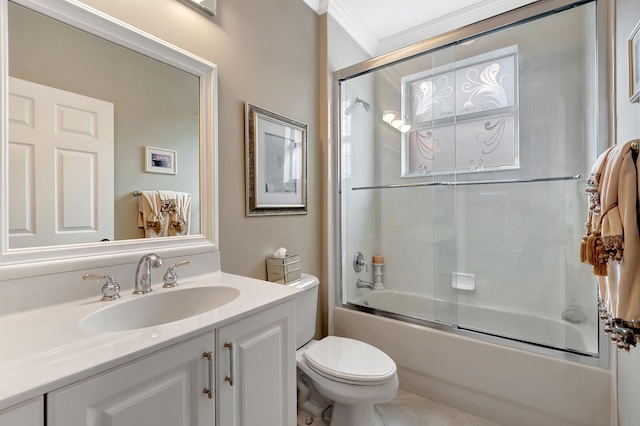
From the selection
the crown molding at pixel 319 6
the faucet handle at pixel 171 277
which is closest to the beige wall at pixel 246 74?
the crown molding at pixel 319 6

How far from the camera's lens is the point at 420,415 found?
160 cm

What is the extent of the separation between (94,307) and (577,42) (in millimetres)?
2611

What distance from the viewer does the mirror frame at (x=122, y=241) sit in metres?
0.82

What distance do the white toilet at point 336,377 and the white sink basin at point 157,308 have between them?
0.55m

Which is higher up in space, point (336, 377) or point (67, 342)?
point (67, 342)

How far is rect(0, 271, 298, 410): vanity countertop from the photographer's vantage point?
51 centimetres

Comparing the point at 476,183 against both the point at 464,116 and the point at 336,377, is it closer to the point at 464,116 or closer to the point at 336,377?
the point at 464,116

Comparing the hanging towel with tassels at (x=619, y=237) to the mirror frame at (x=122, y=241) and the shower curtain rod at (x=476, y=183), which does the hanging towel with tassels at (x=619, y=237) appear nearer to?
the shower curtain rod at (x=476, y=183)

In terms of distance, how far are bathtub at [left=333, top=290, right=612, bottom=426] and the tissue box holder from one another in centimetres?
A: 67

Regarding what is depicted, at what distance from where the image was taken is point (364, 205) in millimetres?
2355

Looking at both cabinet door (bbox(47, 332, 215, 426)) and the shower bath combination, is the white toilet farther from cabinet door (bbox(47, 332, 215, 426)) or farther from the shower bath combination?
cabinet door (bbox(47, 332, 215, 426))

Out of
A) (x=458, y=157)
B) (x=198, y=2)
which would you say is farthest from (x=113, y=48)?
(x=458, y=157)

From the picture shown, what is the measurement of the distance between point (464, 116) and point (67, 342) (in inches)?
99.1

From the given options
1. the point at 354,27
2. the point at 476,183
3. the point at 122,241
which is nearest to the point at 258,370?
the point at 122,241
